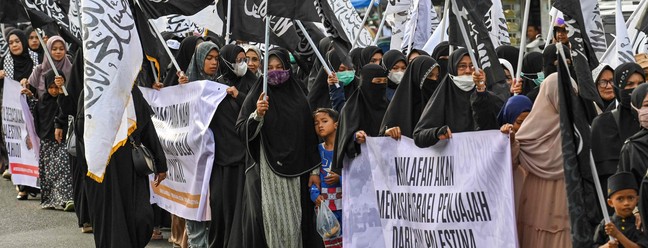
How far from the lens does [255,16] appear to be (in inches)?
408

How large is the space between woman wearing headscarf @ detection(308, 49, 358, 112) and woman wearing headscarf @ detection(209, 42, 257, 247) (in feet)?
1.85

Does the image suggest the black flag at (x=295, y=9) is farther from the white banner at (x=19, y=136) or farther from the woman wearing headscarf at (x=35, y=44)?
the woman wearing headscarf at (x=35, y=44)

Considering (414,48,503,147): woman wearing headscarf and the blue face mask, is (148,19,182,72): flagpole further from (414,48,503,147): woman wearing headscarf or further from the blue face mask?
(414,48,503,147): woman wearing headscarf

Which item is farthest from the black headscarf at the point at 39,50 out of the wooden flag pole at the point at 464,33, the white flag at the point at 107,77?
the wooden flag pole at the point at 464,33

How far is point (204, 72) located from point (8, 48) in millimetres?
4913

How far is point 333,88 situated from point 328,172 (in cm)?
94

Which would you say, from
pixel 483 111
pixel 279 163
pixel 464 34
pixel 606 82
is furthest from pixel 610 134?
pixel 279 163

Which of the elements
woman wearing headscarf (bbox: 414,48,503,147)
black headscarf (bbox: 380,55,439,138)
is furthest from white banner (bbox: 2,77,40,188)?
woman wearing headscarf (bbox: 414,48,503,147)

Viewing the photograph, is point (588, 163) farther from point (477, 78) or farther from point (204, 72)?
point (204, 72)

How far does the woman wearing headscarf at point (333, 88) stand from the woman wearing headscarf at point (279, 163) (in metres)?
0.50

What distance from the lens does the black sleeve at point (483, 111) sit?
25.8 feet

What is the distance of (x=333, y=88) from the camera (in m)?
10.2

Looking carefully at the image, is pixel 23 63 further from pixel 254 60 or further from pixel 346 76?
pixel 346 76

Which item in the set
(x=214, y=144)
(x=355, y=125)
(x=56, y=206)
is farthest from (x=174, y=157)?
(x=56, y=206)
